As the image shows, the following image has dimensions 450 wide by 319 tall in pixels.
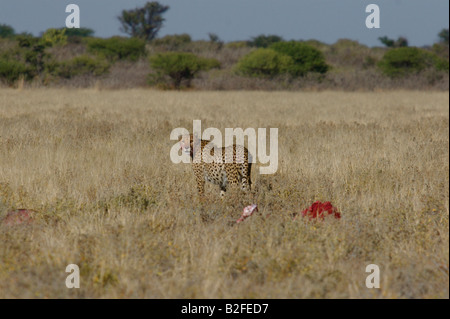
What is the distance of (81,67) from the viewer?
99.4 ft

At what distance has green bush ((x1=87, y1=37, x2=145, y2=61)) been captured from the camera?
129ft

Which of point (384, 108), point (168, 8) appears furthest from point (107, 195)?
point (168, 8)

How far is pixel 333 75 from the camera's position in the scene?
111 ft

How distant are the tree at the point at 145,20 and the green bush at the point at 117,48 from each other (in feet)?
65.1

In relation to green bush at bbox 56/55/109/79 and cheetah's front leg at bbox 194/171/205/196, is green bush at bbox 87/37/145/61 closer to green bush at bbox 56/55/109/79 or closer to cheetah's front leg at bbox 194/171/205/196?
green bush at bbox 56/55/109/79

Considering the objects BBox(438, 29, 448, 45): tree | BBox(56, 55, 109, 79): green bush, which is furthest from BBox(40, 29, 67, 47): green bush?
BBox(438, 29, 448, 45): tree

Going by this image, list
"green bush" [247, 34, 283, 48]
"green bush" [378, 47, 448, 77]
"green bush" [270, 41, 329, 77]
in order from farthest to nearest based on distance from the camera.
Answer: "green bush" [247, 34, 283, 48] < "green bush" [378, 47, 448, 77] < "green bush" [270, 41, 329, 77]

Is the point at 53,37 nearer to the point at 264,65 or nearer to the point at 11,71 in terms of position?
the point at 11,71

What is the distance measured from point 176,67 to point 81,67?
19.6ft

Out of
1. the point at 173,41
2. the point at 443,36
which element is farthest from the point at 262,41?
the point at 443,36

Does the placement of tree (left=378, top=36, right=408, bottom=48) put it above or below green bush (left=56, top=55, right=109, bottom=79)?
above

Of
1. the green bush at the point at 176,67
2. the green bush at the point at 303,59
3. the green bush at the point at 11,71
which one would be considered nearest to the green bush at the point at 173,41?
the green bush at the point at 303,59

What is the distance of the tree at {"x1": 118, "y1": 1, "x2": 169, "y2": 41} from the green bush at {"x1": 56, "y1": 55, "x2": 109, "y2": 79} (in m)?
30.1

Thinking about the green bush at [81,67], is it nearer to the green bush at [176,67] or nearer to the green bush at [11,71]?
the green bush at [176,67]
